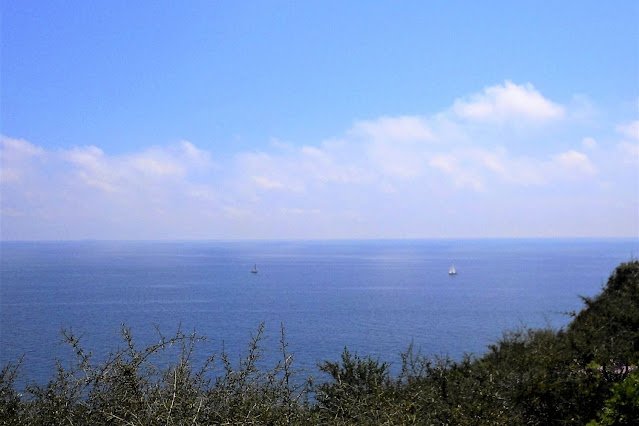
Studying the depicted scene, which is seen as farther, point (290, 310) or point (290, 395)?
point (290, 310)

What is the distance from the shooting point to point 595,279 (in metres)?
111

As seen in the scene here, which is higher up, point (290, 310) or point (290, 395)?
point (290, 395)

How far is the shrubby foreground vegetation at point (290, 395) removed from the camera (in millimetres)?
5695

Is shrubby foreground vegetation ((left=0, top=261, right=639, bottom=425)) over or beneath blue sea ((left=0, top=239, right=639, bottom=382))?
over

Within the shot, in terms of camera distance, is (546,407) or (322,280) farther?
(322,280)

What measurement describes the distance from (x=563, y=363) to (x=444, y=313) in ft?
191

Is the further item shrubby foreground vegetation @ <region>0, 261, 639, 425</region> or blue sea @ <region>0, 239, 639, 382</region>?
blue sea @ <region>0, 239, 639, 382</region>

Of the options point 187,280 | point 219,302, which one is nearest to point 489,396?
point 219,302

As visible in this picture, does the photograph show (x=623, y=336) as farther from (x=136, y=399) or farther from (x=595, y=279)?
(x=595, y=279)

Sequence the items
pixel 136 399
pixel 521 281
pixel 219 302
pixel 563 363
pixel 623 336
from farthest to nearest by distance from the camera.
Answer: pixel 521 281 → pixel 219 302 → pixel 623 336 → pixel 563 363 → pixel 136 399

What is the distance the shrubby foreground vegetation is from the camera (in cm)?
570

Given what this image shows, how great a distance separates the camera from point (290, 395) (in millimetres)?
6828

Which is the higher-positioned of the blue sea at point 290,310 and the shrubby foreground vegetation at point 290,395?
the shrubby foreground vegetation at point 290,395

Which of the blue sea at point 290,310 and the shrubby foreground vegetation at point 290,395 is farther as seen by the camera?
the blue sea at point 290,310
